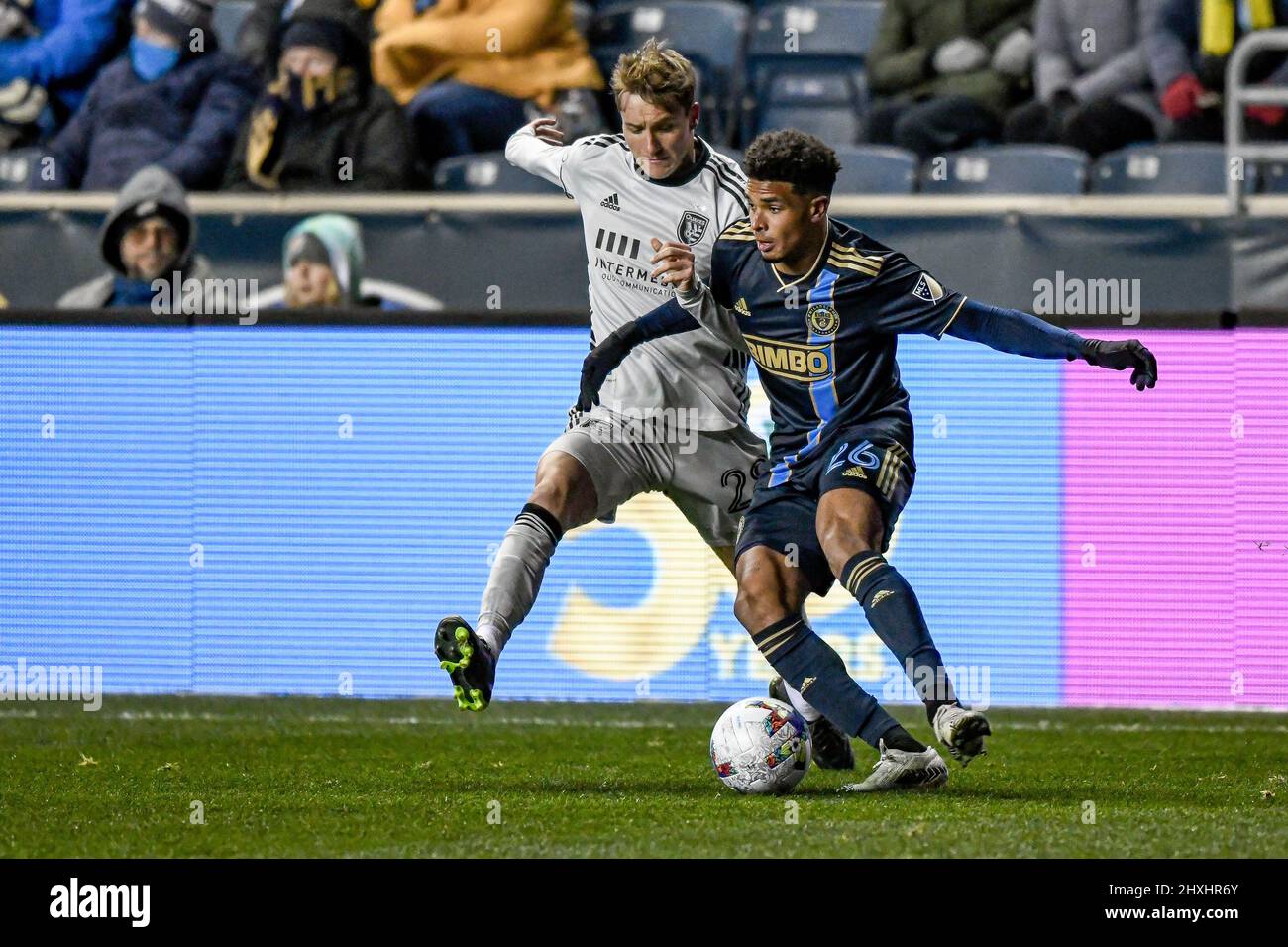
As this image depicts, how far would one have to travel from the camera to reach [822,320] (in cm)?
587

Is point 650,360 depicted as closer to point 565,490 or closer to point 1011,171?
point 565,490

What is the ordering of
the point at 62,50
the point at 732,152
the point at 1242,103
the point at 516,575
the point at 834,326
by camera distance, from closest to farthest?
the point at 834,326 → the point at 516,575 → the point at 1242,103 → the point at 732,152 → the point at 62,50

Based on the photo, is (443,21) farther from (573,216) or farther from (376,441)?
(376,441)

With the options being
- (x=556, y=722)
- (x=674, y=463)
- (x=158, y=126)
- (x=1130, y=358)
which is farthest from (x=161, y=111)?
(x=1130, y=358)

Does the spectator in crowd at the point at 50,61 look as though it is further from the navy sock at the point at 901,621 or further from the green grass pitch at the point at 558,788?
the navy sock at the point at 901,621

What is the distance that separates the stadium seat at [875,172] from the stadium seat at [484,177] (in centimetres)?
148

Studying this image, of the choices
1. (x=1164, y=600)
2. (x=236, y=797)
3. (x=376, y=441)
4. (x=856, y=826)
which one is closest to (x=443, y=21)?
(x=376, y=441)

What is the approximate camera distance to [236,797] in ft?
19.0

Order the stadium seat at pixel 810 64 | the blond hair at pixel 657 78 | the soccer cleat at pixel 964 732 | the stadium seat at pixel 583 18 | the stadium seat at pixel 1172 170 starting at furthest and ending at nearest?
the stadium seat at pixel 583 18 → the stadium seat at pixel 810 64 → the stadium seat at pixel 1172 170 → the blond hair at pixel 657 78 → the soccer cleat at pixel 964 732

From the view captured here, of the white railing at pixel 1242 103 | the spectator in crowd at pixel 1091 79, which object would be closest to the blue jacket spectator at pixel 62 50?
the spectator in crowd at pixel 1091 79

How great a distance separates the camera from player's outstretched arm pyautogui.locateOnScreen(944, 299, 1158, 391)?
540 cm

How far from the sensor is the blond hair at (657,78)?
604 centimetres

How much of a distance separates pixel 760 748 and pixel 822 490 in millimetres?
767

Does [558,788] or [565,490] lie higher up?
[565,490]
